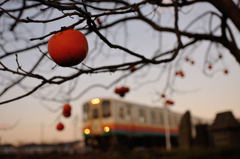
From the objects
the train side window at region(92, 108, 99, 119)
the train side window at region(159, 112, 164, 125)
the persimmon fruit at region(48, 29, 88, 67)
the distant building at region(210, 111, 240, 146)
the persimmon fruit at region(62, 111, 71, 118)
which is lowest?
the distant building at region(210, 111, 240, 146)

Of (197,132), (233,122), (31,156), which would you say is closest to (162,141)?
(197,132)

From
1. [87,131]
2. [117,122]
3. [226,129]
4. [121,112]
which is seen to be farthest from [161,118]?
[226,129]

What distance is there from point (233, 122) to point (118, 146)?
3794 millimetres

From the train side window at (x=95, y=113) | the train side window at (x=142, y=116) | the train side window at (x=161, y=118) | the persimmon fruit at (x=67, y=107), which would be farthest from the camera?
the train side window at (x=161, y=118)

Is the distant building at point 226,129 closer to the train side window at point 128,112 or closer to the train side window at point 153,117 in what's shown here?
the train side window at point 128,112

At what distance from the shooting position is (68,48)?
151 cm

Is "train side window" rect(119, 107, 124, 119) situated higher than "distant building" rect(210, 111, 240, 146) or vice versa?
"train side window" rect(119, 107, 124, 119)

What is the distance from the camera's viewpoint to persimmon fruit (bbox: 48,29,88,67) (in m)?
1.52

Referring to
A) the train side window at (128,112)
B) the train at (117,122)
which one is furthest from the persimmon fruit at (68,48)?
the train side window at (128,112)

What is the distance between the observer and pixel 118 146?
10.0 metres

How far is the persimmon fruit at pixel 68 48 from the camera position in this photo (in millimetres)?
1516

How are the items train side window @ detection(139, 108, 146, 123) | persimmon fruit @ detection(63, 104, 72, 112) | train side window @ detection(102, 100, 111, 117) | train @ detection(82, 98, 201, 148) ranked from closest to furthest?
persimmon fruit @ detection(63, 104, 72, 112)
train @ detection(82, 98, 201, 148)
train side window @ detection(102, 100, 111, 117)
train side window @ detection(139, 108, 146, 123)

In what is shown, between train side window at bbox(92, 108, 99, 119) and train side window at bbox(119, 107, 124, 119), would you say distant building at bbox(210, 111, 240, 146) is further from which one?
train side window at bbox(92, 108, 99, 119)

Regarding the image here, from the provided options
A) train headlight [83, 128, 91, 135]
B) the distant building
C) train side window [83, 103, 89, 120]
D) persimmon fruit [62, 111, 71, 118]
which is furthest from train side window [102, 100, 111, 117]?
persimmon fruit [62, 111, 71, 118]
